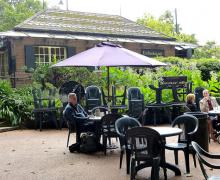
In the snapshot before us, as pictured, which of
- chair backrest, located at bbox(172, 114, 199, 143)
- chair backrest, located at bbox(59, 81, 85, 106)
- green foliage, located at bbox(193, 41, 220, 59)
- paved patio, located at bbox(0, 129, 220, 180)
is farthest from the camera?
green foliage, located at bbox(193, 41, 220, 59)

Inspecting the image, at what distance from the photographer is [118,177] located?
18.2ft

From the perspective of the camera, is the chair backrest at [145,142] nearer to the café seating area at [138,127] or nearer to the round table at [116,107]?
the café seating area at [138,127]

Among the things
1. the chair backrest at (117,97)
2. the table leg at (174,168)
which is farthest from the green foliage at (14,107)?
the table leg at (174,168)

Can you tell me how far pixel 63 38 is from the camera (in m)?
17.2

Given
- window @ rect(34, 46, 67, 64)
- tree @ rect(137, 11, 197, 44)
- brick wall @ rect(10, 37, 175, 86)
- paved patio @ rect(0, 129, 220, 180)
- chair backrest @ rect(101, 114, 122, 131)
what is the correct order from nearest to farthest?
1. paved patio @ rect(0, 129, 220, 180)
2. chair backrest @ rect(101, 114, 122, 131)
3. brick wall @ rect(10, 37, 175, 86)
4. window @ rect(34, 46, 67, 64)
5. tree @ rect(137, 11, 197, 44)

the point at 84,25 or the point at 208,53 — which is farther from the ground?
the point at 84,25

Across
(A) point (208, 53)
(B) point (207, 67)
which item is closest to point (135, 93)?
(B) point (207, 67)

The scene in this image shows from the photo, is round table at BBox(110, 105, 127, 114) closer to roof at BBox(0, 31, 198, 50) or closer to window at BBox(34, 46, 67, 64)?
roof at BBox(0, 31, 198, 50)

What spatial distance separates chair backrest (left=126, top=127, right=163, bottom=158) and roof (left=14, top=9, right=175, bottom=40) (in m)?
12.8

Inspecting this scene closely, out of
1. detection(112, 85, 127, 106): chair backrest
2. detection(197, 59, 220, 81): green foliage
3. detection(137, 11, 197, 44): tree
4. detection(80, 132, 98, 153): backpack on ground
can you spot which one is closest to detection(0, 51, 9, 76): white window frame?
detection(112, 85, 127, 106): chair backrest

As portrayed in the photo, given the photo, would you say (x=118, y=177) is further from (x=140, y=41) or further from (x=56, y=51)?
(x=140, y=41)

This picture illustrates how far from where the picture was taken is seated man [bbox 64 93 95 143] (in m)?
7.30

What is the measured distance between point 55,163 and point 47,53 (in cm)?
1186

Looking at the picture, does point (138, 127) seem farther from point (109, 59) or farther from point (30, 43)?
point (30, 43)
